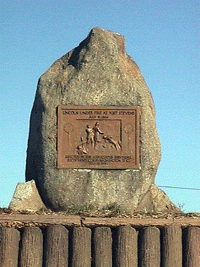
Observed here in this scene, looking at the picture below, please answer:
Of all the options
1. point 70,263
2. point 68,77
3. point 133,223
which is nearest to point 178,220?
point 133,223

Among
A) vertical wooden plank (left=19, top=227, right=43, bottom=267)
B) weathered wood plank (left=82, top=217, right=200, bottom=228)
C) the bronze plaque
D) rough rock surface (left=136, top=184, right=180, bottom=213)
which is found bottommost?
vertical wooden plank (left=19, top=227, right=43, bottom=267)

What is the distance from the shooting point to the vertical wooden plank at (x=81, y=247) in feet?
42.9

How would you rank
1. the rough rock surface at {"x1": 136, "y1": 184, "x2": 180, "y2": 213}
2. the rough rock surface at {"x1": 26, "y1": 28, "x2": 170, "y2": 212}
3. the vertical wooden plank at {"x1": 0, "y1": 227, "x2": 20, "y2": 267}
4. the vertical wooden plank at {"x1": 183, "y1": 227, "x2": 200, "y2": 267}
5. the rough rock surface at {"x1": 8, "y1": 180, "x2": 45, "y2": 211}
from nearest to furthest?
the vertical wooden plank at {"x1": 0, "y1": 227, "x2": 20, "y2": 267}, the vertical wooden plank at {"x1": 183, "y1": 227, "x2": 200, "y2": 267}, the rough rock surface at {"x1": 8, "y1": 180, "x2": 45, "y2": 211}, the rough rock surface at {"x1": 26, "y1": 28, "x2": 170, "y2": 212}, the rough rock surface at {"x1": 136, "y1": 184, "x2": 180, "y2": 213}

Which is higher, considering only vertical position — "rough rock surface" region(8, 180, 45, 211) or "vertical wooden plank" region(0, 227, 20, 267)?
"rough rock surface" region(8, 180, 45, 211)

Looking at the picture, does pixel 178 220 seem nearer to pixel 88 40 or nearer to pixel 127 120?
pixel 127 120

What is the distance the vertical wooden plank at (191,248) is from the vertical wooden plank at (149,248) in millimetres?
477

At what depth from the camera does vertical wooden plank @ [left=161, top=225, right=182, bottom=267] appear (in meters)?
13.3

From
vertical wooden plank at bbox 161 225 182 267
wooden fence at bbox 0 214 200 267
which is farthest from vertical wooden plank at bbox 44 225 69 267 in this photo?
vertical wooden plank at bbox 161 225 182 267

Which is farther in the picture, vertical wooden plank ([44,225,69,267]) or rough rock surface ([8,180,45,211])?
rough rock surface ([8,180,45,211])

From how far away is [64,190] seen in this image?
1420 centimetres

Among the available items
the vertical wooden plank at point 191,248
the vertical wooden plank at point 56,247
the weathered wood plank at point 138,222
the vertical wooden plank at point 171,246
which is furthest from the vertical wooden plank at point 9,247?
the vertical wooden plank at point 191,248

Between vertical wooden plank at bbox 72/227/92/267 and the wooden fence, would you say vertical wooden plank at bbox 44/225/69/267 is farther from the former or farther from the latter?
vertical wooden plank at bbox 72/227/92/267

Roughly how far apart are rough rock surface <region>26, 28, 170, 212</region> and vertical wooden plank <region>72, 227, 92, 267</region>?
1039 mm

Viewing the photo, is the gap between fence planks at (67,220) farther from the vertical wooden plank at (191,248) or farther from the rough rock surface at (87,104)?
the rough rock surface at (87,104)
